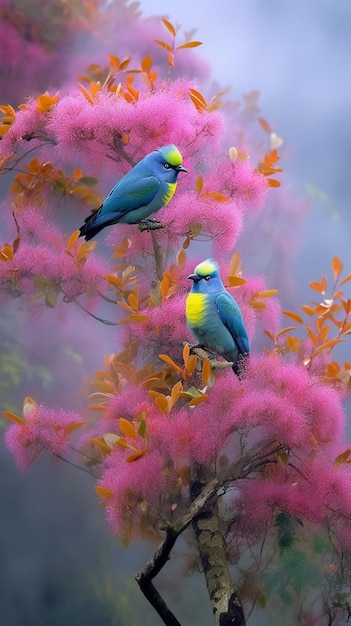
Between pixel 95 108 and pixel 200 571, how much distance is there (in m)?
0.67

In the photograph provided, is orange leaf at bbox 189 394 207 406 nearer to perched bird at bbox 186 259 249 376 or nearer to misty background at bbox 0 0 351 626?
perched bird at bbox 186 259 249 376

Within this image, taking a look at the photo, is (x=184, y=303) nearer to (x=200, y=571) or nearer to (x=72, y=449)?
(x=72, y=449)

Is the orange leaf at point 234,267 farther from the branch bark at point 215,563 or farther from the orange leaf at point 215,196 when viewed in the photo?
the branch bark at point 215,563

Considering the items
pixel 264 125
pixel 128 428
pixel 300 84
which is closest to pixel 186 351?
pixel 128 428

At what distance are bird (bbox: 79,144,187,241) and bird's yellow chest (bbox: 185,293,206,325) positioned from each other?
→ 5.5 inches

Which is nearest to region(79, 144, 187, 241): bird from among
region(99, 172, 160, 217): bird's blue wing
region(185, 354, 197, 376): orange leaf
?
region(99, 172, 160, 217): bird's blue wing

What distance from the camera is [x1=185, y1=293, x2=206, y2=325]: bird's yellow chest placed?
1024 millimetres

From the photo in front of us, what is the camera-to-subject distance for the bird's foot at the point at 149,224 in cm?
109

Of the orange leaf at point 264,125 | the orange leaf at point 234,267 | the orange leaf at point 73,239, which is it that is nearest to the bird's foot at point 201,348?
the orange leaf at point 234,267

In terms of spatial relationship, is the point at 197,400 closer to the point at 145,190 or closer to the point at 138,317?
the point at 138,317

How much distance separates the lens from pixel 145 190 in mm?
1061

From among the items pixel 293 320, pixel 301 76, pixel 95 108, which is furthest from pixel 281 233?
pixel 95 108

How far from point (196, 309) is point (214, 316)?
0.02 m

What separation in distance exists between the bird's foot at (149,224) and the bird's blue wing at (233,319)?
0.14 m
